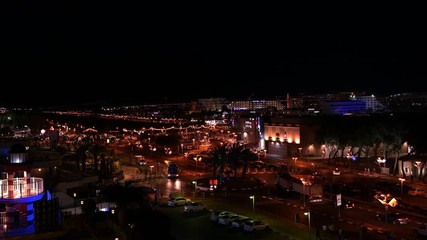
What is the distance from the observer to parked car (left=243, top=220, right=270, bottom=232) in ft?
63.2

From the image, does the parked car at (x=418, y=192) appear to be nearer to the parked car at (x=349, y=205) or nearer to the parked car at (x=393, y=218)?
the parked car at (x=349, y=205)

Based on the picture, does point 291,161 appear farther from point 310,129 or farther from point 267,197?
point 267,197

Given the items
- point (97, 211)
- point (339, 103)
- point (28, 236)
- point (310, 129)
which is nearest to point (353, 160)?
point (310, 129)

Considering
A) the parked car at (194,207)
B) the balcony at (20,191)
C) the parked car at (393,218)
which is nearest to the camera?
the balcony at (20,191)

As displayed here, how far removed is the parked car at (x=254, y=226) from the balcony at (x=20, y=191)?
7.80 meters

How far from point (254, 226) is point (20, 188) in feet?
28.5

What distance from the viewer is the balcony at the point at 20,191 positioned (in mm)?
16031

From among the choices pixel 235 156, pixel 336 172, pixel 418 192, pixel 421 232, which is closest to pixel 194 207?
pixel 421 232

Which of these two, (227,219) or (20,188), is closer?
(20,188)

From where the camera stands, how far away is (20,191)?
16250mm

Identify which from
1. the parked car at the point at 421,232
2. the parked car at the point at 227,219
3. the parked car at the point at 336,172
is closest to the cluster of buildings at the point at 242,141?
the parked car at the point at 336,172

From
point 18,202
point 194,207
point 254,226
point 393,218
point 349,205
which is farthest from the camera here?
point 349,205

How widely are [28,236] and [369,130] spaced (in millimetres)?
31757

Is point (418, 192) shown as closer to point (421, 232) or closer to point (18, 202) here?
point (421, 232)
